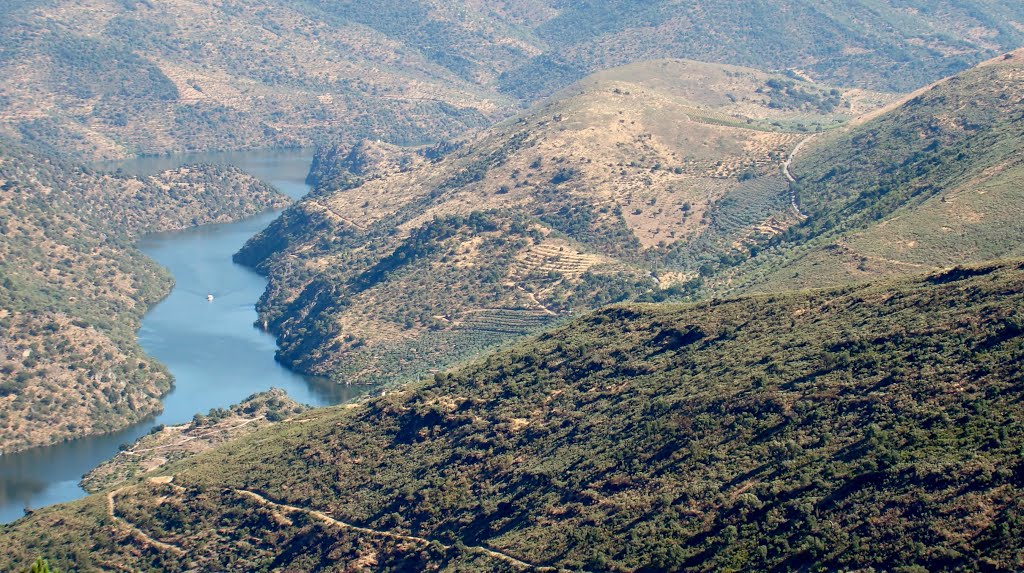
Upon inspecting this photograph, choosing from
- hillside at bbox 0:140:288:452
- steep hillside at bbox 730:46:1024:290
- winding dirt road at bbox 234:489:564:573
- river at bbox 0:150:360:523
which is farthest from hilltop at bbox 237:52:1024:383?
winding dirt road at bbox 234:489:564:573

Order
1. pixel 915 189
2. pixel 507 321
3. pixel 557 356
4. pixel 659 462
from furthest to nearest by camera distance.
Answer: pixel 507 321 < pixel 915 189 < pixel 557 356 < pixel 659 462

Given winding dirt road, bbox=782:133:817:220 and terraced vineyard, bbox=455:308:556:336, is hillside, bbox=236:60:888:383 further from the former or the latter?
winding dirt road, bbox=782:133:817:220

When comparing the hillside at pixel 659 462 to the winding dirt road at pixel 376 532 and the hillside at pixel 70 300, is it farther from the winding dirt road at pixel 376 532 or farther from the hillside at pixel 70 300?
the hillside at pixel 70 300

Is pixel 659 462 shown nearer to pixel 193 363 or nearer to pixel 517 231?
pixel 193 363

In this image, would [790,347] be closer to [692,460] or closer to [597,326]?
[692,460]

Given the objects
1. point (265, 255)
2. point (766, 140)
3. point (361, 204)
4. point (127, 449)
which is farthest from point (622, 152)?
point (127, 449)

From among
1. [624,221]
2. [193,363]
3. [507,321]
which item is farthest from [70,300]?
[624,221]
